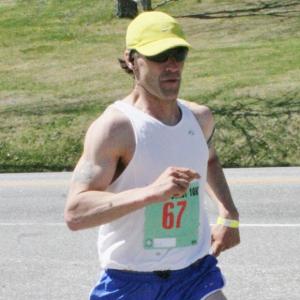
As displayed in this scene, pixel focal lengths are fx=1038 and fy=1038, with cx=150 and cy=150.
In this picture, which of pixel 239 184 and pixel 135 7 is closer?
pixel 239 184

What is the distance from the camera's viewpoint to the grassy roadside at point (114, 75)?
1717 centimetres

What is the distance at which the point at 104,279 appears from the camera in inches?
170

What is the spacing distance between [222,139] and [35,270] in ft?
28.7

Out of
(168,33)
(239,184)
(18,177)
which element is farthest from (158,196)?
(18,177)

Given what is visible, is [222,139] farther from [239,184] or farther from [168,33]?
[168,33]

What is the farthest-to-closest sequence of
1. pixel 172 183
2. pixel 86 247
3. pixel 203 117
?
pixel 86 247, pixel 203 117, pixel 172 183

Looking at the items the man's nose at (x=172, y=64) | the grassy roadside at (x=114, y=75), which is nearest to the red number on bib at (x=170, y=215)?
the man's nose at (x=172, y=64)

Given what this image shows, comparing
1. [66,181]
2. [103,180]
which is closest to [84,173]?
[103,180]

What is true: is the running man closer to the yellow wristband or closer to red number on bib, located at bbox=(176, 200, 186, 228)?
red number on bib, located at bbox=(176, 200, 186, 228)

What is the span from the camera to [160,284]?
4.27 metres

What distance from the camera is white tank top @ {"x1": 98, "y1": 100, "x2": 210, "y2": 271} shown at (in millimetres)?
4156

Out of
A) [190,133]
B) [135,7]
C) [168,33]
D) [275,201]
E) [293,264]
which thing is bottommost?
[135,7]

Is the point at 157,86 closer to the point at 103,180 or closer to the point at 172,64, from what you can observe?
the point at 172,64

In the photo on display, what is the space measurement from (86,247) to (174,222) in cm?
526
